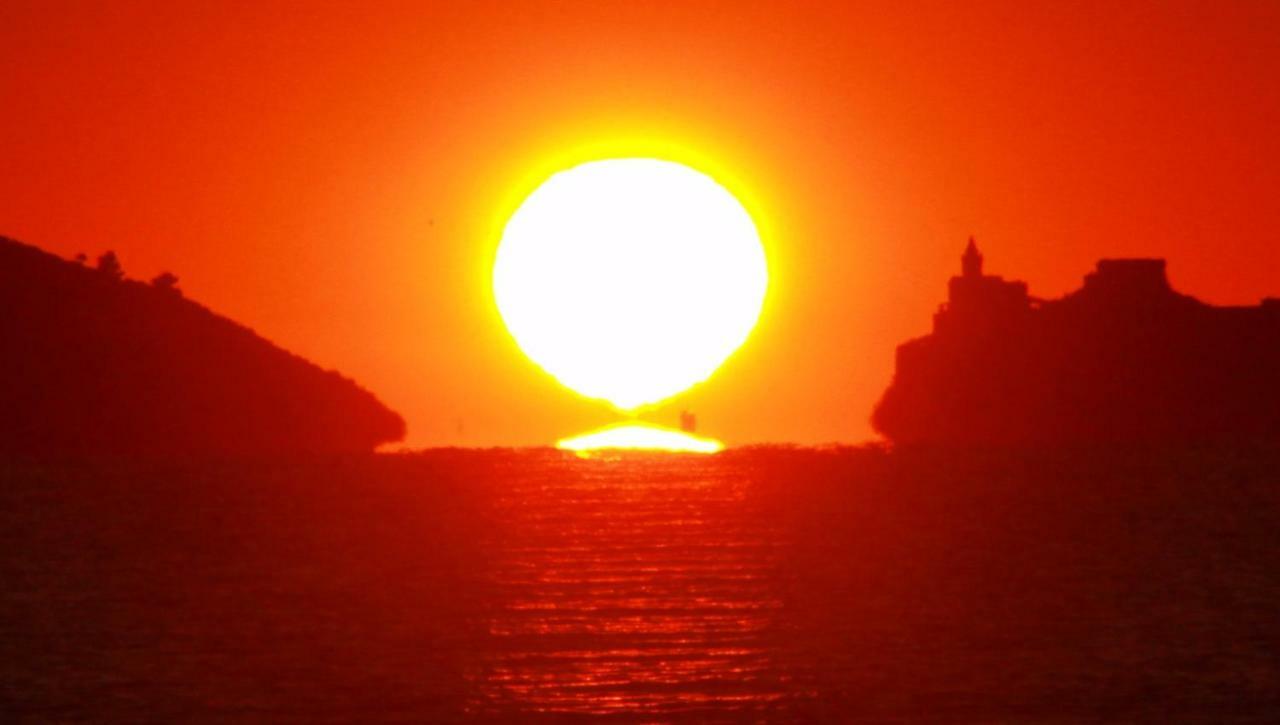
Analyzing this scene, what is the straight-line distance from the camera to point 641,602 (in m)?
65.2

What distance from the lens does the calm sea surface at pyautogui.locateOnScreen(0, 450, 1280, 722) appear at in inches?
1932

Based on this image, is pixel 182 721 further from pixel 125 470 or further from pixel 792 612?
pixel 125 470

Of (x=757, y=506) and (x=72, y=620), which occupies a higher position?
(x=757, y=506)

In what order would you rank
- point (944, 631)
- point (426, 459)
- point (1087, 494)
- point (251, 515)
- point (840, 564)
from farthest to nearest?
point (426, 459)
point (1087, 494)
point (251, 515)
point (840, 564)
point (944, 631)

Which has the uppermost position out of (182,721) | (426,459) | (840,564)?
(426,459)

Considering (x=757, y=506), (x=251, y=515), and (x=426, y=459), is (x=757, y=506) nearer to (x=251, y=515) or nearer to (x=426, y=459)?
(x=251, y=515)

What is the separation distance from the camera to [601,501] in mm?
103500

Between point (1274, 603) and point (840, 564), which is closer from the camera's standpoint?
point (1274, 603)

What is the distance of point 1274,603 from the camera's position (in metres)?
69.9

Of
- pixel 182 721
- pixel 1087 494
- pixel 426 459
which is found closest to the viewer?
pixel 182 721

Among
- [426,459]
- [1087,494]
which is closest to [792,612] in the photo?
[1087,494]

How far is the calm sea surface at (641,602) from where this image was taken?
4906 centimetres

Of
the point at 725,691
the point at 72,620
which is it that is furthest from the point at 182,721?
the point at 72,620

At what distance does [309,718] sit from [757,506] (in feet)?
199
